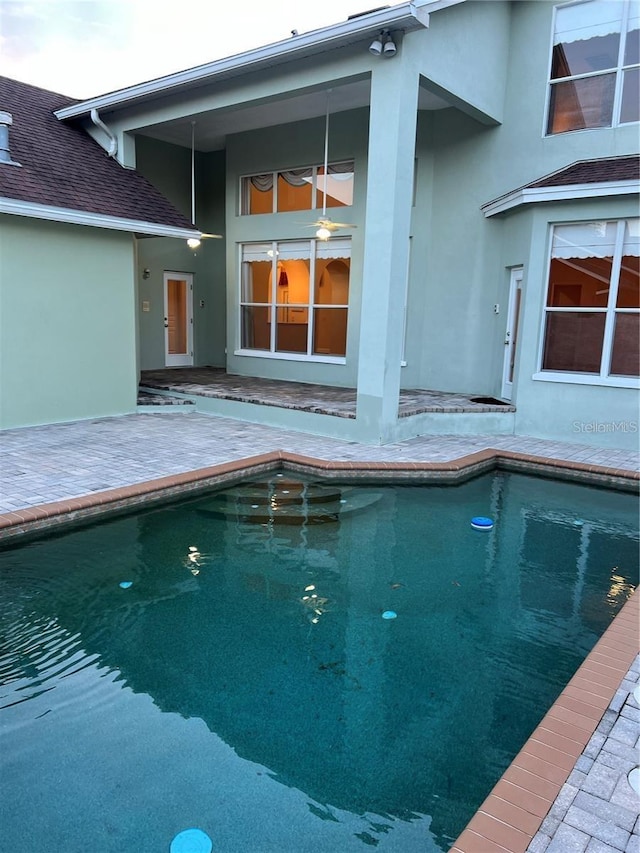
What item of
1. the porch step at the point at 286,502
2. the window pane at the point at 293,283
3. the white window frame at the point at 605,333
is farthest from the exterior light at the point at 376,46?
the porch step at the point at 286,502

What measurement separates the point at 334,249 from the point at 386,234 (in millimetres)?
3841

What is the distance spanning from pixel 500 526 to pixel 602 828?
3730 mm

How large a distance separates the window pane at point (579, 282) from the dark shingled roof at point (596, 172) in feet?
3.47

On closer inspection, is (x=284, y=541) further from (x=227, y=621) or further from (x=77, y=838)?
(x=77, y=838)

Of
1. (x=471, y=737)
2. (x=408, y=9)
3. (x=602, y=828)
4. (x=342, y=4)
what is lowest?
(x=471, y=737)

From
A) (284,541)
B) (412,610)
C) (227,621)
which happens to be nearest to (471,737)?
(412,610)

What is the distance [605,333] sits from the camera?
830cm

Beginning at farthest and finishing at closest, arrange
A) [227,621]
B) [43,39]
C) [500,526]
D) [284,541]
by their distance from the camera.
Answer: [43,39] → [500,526] → [284,541] → [227,621]

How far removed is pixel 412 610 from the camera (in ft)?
13.3

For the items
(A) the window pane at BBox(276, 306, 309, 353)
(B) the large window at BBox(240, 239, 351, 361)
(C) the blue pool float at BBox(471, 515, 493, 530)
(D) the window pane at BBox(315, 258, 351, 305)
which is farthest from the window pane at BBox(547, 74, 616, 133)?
(C) the blue pool float at BBox(471, 515, 493, 530)

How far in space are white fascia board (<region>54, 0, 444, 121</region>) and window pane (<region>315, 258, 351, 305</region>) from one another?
3.88 metres

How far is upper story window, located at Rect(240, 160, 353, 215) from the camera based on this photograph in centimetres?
1087

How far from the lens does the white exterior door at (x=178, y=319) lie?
13.2 meters

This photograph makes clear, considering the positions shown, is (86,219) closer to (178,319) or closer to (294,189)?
(294,189)
